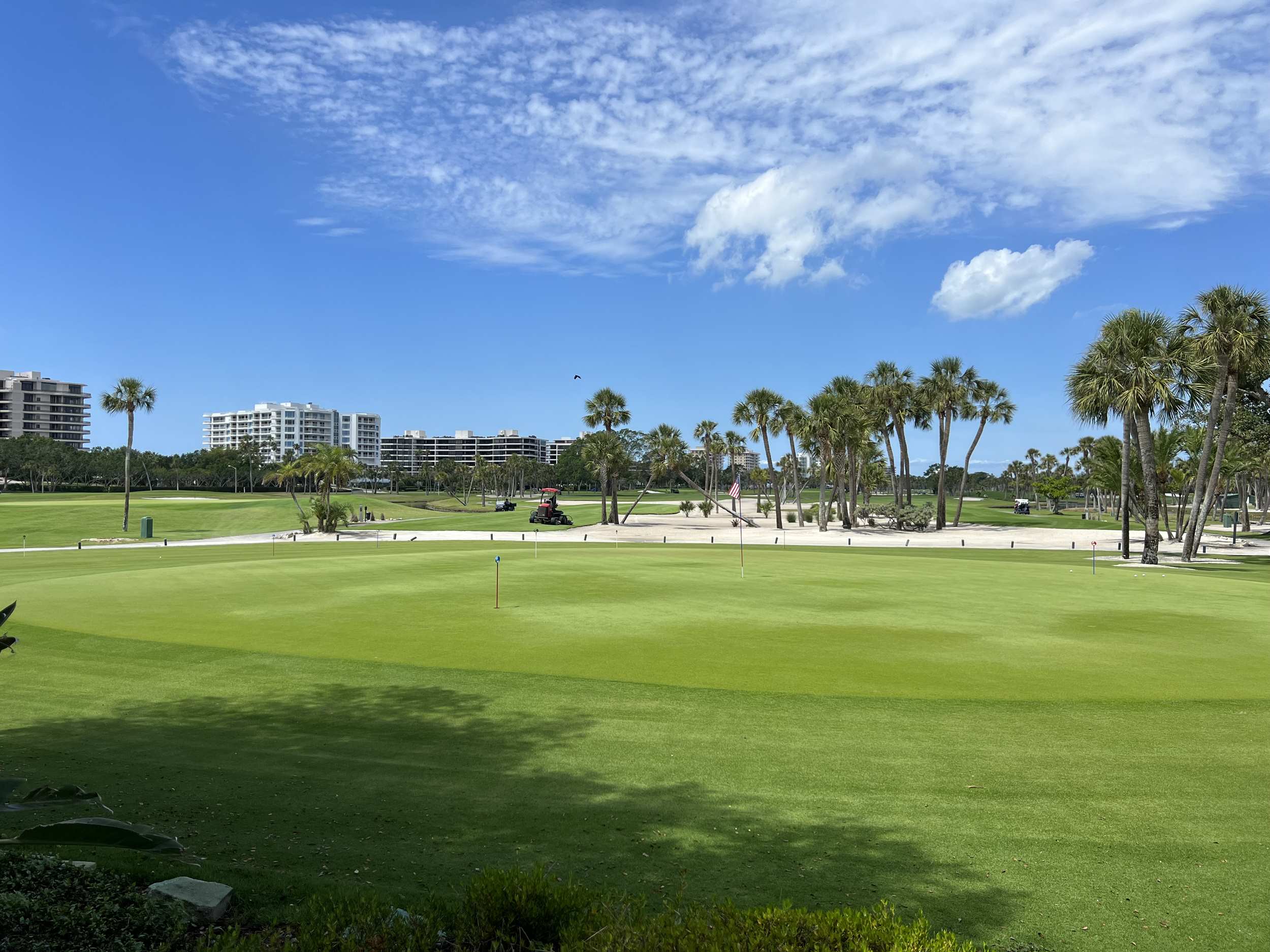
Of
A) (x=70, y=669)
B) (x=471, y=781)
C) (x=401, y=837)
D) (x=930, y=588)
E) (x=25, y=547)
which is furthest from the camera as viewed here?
(x=25, y=547)

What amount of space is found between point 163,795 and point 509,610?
49.9 ft

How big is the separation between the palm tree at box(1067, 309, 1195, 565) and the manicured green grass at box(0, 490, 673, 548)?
5124cm

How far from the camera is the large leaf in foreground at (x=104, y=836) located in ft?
10.2

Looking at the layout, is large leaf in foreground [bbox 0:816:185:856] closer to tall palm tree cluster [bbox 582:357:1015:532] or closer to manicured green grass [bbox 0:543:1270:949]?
manicured green grass [bbox 0:543:1270:949]

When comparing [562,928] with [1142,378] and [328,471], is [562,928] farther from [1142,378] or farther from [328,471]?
[328,471]

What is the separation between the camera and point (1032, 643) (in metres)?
19.7

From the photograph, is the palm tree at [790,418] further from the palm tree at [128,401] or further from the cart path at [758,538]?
the palm tree at [128,401]

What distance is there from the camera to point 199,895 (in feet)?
19.5

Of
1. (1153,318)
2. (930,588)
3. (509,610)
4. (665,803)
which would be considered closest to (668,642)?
(509,610)

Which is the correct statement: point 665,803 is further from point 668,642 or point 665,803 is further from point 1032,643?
point 1032,643

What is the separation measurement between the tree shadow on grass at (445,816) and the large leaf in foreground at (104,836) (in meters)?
3.44

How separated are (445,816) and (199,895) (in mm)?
2848

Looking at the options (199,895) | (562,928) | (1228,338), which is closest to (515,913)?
(562,928)


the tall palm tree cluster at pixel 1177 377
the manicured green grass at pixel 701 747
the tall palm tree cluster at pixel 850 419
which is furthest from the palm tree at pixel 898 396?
the manicured green grass at pixel 701 747
